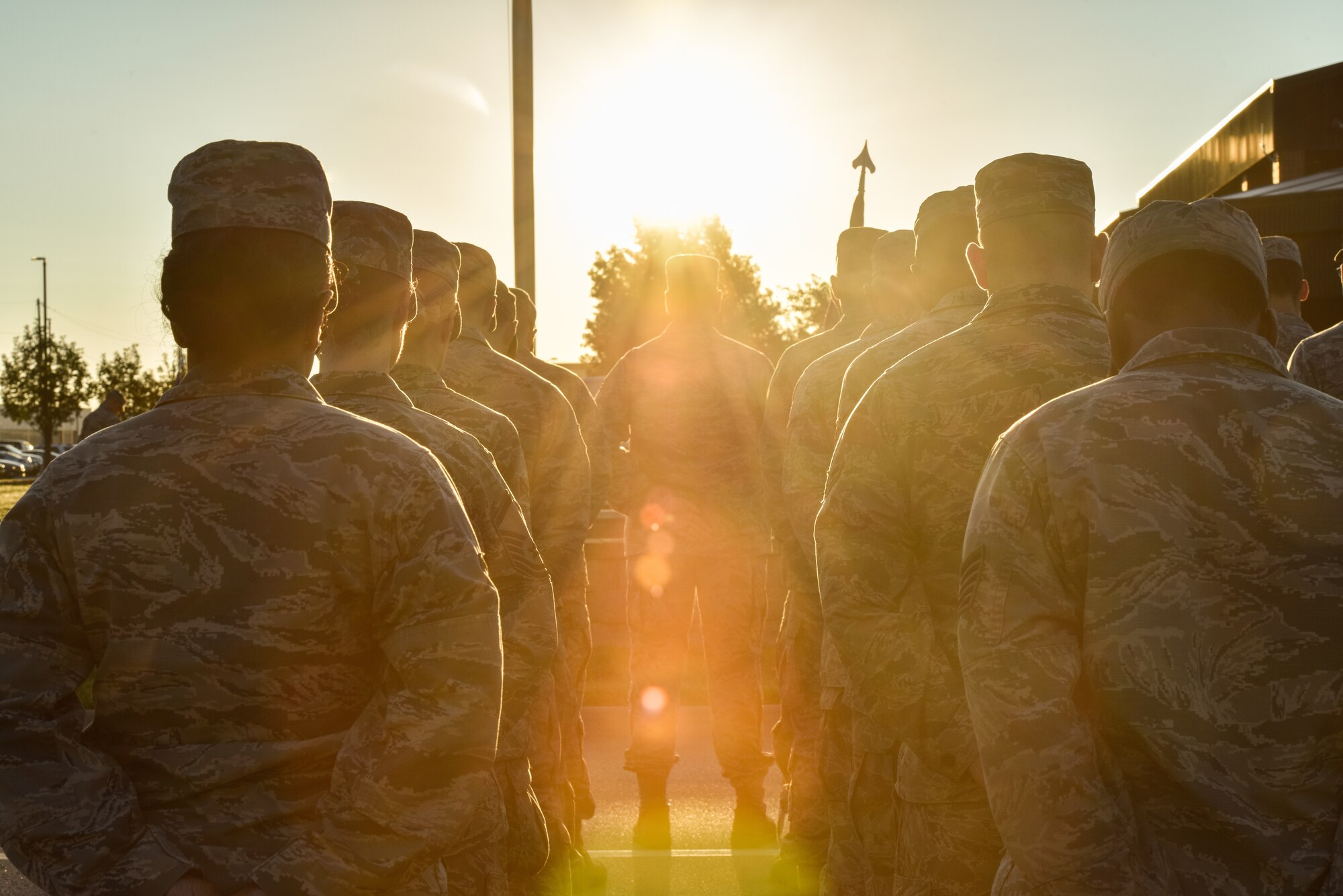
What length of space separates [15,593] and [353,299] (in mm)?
1223

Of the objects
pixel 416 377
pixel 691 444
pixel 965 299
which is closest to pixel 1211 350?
pixel 965 299

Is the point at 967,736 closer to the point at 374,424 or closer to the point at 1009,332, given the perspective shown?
the point at 1009,332

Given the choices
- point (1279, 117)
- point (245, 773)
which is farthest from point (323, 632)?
point (1279, 117)

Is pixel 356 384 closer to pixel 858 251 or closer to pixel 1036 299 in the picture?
pixel 1036 299

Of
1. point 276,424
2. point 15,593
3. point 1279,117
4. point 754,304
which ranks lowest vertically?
point 15,593

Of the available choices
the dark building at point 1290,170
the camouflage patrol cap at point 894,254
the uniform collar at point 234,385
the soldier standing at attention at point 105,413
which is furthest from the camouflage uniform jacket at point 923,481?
the soldier standing at attention at point 105,413

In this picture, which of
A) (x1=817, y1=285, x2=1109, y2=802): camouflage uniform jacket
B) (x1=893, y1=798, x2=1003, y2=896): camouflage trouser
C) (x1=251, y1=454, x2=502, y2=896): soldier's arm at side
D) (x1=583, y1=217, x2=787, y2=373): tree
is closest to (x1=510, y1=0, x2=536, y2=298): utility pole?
(x1=817, y1=285, x2=1109, y2=802): camouflage uniform jacket

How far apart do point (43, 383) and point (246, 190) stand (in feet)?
231

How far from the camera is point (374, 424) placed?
86.6 inches

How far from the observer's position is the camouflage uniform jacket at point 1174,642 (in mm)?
2064

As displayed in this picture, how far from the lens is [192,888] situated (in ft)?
6.55

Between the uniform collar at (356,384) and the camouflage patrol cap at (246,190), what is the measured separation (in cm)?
82

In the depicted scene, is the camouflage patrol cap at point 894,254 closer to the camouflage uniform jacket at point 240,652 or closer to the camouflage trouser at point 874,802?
the camouflage trouser at point 874,802

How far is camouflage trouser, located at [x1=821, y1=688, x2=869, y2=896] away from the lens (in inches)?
149
